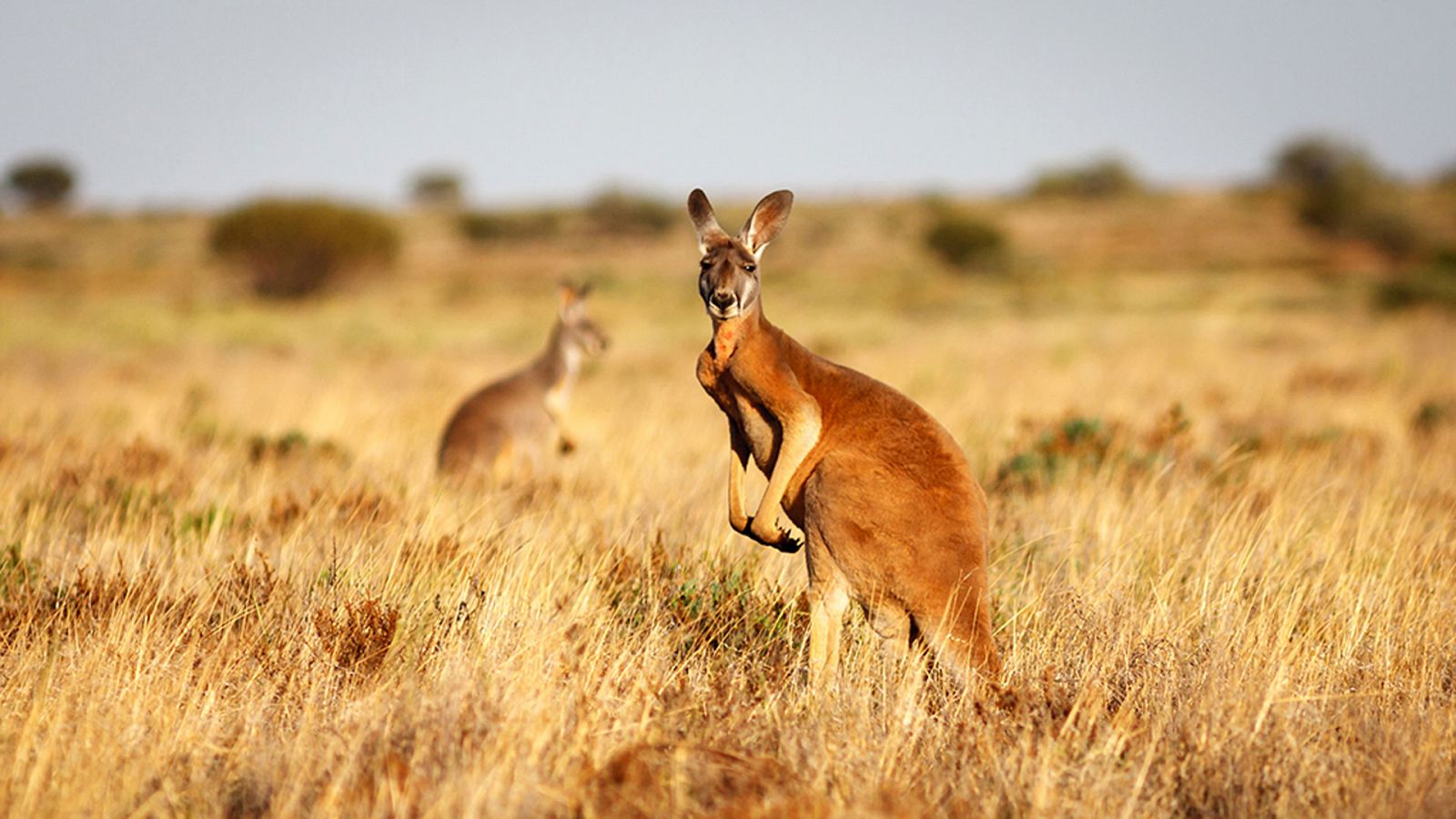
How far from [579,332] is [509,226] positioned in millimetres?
62015

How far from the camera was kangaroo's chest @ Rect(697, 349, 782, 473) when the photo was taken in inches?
144

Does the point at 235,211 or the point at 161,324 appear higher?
the point at 235,211

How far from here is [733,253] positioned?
138 inches

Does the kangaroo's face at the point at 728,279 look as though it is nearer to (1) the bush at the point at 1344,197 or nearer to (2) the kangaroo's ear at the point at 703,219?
(2) the kangaroo's ear at the point at 703,219

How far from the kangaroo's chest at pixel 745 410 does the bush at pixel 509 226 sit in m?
65.2

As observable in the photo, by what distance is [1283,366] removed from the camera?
14.5 metres

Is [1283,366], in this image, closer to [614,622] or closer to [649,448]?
[649,448]

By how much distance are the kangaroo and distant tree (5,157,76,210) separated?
354ft

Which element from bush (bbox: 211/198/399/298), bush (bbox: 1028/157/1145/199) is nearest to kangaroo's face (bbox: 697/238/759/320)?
bush (bbox: 211/198/399/298)

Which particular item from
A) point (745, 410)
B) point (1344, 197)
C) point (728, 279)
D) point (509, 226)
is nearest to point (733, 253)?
point (728, 279)

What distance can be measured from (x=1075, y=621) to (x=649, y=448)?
15.4ft

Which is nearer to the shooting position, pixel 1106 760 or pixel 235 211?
pixel 1106 760

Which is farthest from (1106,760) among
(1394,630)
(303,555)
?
(303,555)

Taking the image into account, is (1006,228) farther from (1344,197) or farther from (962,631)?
(962,631)
